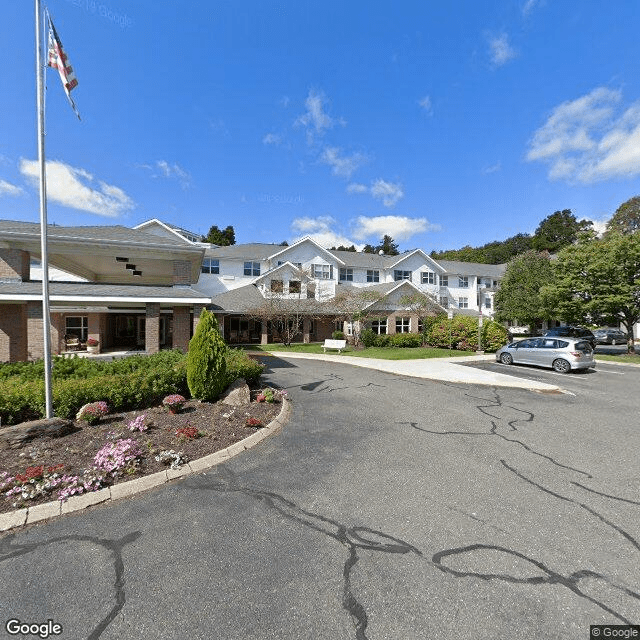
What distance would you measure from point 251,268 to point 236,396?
25124 mm

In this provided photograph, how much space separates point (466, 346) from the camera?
23828mm

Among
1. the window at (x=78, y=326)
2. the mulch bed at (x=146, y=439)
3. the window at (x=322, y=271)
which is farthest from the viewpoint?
the window at (x=322, y=271)

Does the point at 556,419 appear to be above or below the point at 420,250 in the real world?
below

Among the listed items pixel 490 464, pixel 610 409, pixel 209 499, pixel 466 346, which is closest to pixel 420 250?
pixel 466 346

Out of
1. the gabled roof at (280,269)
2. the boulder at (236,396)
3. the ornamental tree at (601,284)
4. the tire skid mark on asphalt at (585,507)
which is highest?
the gabled roof at (280,269)

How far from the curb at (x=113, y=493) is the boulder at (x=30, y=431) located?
7.48 ft

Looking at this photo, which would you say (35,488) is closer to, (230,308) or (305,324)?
(230,308)

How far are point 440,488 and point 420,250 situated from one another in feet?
120

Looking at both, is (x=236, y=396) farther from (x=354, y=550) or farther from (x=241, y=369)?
(x=354, y=550)

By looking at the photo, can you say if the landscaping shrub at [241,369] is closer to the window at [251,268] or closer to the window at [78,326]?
the window at [78,326]

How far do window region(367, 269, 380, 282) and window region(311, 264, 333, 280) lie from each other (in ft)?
18.3

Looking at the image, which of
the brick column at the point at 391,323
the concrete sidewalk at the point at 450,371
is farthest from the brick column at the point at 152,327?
the brick column at the point at 391,323

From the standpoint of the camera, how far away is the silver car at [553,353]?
48.5ft

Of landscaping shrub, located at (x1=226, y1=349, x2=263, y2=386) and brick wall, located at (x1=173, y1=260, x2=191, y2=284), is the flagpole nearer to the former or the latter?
landscaping shrub, located at (x1=226, y1=349, x2=263, y2=386)
